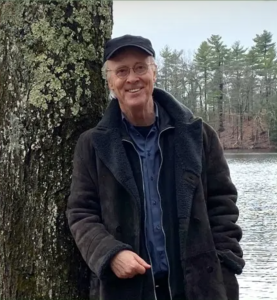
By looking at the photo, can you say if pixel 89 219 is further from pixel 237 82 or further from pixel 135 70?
pixel 237 82

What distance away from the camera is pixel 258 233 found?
56.9 feet

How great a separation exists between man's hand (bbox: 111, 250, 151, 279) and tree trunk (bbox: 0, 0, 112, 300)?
1.55ft

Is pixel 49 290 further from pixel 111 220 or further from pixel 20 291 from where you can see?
pixel 111 220

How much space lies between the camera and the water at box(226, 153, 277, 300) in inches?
463

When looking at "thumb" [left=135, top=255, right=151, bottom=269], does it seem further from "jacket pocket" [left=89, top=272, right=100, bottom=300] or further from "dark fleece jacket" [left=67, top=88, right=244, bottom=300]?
"jacket pocket" [left=89, top=272, right=100, bottom=300]

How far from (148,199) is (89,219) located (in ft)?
0.91

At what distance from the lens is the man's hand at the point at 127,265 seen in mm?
2580

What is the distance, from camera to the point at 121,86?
2.78 meters

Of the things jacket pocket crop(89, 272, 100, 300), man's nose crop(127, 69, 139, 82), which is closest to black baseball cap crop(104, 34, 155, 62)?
man's nose crop(127, 69, 139, 82)

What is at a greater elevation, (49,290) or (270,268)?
(49,290)

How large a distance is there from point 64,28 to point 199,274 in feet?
4.38

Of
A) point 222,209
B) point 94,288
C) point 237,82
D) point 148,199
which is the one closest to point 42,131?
point 148,199

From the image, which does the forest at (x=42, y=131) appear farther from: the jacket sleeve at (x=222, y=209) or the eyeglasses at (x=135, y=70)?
the jacket sleeve at (x=222, y=209)

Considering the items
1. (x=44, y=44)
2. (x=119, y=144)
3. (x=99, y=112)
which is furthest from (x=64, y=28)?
(x=119, y=144)
